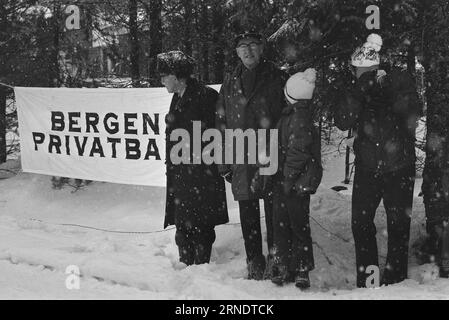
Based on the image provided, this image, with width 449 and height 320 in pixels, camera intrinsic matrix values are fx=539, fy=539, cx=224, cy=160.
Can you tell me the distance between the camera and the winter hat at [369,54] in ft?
13.5

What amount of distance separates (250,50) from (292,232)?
1.47 meters

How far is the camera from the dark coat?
15.5ft

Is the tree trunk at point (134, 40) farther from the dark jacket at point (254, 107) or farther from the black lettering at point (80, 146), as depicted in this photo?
the dark jacket at point (254, 107)

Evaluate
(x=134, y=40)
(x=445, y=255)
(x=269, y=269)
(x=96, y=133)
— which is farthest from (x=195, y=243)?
(x=134, y=40)

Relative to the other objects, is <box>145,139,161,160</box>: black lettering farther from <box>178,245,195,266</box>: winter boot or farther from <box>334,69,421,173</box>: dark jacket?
<box>334,69,421,173</box>: dark jacket

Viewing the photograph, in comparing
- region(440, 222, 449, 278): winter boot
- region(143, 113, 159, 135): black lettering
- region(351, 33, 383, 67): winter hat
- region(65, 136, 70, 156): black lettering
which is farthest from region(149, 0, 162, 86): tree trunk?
region(440, 222, 449, 278): winter boot

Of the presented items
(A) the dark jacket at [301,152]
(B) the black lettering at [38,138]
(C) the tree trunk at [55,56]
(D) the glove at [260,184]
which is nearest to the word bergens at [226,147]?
(D) the glove at [260,184]

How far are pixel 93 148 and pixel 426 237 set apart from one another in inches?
167

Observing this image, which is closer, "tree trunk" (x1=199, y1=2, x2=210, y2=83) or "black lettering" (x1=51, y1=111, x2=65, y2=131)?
"black lettering" (x1=51, y1=111, x2=65, y2=131)

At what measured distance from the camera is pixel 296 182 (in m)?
3.99

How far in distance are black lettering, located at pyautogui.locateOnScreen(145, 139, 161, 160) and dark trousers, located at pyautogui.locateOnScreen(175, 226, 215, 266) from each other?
1.92m
